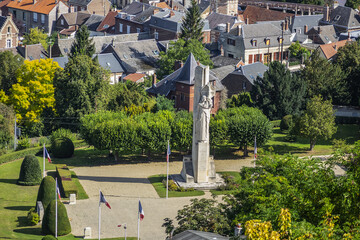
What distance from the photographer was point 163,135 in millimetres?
59719

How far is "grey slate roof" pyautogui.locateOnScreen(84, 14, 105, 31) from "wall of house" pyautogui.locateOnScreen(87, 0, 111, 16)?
6422 millimetres

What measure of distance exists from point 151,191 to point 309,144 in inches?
816

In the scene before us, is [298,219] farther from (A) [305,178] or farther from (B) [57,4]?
(B) [57,4]

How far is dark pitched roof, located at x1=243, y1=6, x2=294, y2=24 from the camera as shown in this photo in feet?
→ 424

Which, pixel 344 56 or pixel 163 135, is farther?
pixel 344 56

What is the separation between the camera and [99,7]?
443 feet

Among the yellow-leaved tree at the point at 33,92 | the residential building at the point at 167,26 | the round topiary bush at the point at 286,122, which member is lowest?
the round topiary bush at the point at 286,122

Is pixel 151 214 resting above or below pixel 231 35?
below

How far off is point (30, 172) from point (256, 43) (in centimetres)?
5639

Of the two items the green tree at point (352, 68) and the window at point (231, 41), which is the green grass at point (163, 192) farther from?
the window at point (231, 41)

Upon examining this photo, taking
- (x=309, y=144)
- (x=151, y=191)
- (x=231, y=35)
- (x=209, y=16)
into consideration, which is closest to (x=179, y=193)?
(x=151, y=191)

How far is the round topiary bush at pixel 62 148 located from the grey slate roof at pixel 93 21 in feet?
213

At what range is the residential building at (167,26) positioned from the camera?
11006 cm

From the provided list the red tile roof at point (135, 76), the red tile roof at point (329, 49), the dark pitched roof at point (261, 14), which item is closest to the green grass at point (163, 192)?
the red tile roof at point (135, 76)
